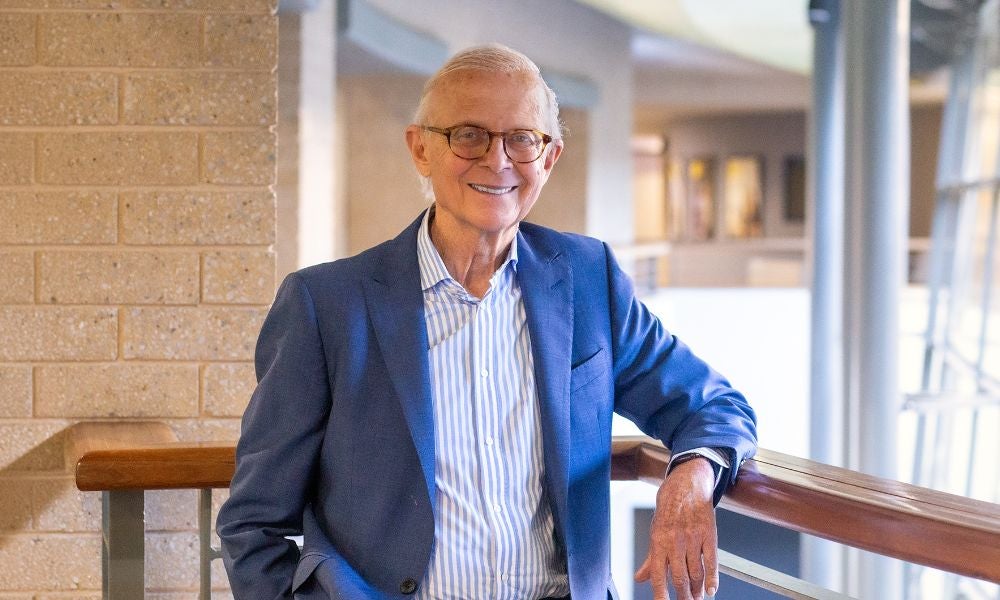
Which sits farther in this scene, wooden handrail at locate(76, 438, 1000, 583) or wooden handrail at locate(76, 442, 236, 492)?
wooden handrail at locate(76, 442, 236, 492)

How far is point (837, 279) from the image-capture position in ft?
25.4

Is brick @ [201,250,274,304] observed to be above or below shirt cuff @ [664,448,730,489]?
above

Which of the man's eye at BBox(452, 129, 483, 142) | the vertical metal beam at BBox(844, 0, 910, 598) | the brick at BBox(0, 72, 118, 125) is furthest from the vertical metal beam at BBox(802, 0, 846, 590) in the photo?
the man's eye at BBox(452, 129, 483, 142)

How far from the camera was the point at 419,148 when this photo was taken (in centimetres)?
181

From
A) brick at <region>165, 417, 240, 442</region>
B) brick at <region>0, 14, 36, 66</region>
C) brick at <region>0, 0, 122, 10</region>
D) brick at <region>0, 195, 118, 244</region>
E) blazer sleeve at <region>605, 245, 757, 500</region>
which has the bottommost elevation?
brick at <region>165, 417, 240, 442</region>

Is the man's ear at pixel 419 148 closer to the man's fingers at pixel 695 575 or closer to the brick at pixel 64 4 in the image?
the man's fingers at pixel 695 575

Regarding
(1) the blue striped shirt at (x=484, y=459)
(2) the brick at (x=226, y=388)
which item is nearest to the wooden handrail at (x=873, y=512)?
(1) the blue striped shirt at (x=484, y=459)

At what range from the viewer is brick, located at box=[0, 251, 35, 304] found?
2.44m

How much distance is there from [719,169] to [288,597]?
67.2 feet

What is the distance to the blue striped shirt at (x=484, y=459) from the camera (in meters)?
1.64

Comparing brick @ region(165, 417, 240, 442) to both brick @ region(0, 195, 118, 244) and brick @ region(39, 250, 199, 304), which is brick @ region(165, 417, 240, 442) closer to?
brick @ region(39, 250, 199, 304)

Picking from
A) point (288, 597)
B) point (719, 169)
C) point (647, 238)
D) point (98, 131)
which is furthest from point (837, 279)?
point (647, 238)

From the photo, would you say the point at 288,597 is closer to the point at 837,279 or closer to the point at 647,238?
the point at 837,279

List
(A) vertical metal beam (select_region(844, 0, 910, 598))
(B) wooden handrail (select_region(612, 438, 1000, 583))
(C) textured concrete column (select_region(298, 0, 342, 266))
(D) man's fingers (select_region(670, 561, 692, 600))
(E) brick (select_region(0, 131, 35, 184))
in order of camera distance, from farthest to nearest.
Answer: (C) textured concrete column (select_region(298, 0, 342, 266)) < (A) vertical metal beam (select_region(844, 0, 910, 598)) < (E) brick (select_region(0, 131, 35, 184)) < (D) man's fingers (select_region(670, 561, 692, 600)) < (B) wooden handrail (select_region(612, 438, 1000, 583))
